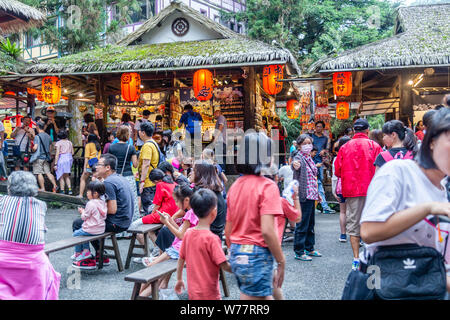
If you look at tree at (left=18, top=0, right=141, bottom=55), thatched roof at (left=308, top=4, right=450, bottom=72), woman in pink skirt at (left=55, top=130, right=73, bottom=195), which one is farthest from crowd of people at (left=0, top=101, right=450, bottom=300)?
tree at (left=18, top=0, right=141, bottom=55)

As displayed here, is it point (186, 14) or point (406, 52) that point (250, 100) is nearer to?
point (186, 14)

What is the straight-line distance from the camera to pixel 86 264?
5.65 meters

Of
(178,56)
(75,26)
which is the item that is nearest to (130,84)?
(178,56)

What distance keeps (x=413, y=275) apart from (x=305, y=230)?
166 inches

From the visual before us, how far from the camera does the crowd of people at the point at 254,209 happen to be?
191 cm

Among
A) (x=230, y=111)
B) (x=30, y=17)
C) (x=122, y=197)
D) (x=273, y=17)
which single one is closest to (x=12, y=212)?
(x=122, y=197)

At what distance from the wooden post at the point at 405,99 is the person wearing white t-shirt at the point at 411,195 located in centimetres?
1118

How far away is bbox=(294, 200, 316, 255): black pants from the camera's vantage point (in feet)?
19.5

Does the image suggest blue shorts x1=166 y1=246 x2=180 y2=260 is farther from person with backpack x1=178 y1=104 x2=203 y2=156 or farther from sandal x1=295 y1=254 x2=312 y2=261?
person with backpack x1=178 y1=104 x2=203 y2=156

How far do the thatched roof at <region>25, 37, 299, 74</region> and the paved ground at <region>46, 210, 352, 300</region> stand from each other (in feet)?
18.4

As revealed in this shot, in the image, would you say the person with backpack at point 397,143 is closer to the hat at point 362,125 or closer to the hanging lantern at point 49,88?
the hat at point 362,125

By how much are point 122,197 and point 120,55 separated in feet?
26.3
